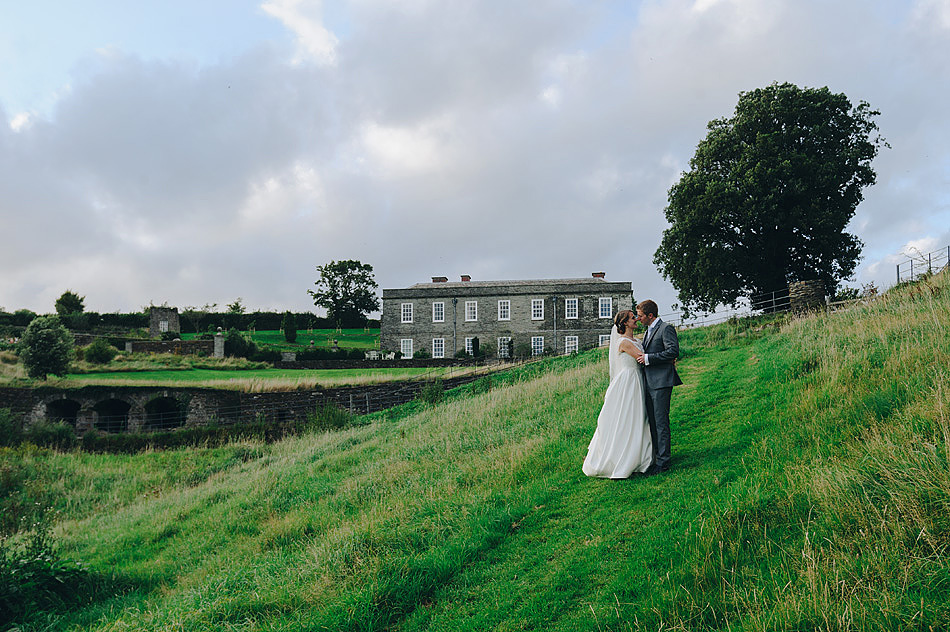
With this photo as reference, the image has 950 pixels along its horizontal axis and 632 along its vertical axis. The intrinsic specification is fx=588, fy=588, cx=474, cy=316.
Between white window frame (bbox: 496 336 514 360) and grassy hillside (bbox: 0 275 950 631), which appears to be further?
white window frame (bbox: 496 336 514 360)

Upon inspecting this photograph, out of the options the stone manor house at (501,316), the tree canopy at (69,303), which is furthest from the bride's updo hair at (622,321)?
the tree canopy at (69,303)

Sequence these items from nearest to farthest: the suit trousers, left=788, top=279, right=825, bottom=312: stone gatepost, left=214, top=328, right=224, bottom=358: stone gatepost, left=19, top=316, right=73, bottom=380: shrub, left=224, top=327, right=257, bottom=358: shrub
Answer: the suit trousers, left=788, top=279, right=825, bottom=312: stone gatepost, left=19, top=316, right=73, bottom=380: shrub, left=214, top=328, right=224, bottom=358: stone gatepost, left=224, top=327, right=257, bottom=358: shrub

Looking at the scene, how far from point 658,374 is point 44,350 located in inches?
1253

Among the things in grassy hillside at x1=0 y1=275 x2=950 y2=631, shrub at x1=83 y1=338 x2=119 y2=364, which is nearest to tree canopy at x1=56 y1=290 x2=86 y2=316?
shrub at x1=83 y1=338 x2=119 y2=364

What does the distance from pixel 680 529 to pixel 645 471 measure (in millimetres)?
1887

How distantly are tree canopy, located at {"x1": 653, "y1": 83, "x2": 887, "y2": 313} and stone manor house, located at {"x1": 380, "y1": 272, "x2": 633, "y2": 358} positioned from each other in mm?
16707

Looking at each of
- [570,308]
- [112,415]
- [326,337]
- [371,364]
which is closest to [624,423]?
[112,415]

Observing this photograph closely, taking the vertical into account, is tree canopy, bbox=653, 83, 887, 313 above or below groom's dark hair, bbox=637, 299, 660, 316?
above

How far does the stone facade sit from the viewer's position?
49.8 meters

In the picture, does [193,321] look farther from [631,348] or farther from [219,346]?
[631,348]

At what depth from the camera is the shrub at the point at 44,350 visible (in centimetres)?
2833

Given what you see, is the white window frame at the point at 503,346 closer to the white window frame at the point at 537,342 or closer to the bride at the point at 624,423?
the white window frame at the point at 537,342

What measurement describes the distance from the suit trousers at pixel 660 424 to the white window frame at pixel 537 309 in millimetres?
37096

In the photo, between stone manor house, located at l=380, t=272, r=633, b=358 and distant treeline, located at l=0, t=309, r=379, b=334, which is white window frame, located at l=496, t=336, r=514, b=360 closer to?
stone manor house, located at l=380, t=272, r=633, b=358
